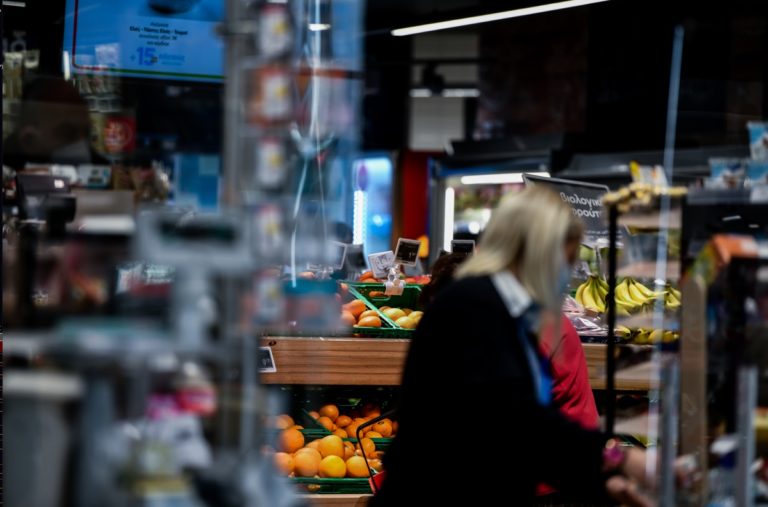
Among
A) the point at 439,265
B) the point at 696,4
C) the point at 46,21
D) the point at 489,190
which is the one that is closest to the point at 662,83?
the point at 696,4

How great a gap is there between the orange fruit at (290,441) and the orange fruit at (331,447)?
0.09 m

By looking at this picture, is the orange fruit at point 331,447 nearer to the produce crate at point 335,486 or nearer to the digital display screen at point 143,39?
the produce crate at point 335,486

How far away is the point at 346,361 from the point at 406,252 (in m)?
1.52

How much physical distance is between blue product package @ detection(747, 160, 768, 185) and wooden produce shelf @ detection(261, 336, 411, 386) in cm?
212

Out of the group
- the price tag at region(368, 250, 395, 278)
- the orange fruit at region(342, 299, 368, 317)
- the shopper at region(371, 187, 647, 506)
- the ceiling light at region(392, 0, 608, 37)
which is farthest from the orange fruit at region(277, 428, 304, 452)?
the ceiling light at region(392, 0, 608, 37)

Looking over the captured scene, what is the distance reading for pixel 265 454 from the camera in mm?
2209

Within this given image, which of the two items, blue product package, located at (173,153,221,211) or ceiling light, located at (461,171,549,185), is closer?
blue product package, located at (173,153,221,211)

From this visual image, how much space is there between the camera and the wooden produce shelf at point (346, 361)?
469cm

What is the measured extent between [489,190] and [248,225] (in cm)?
900

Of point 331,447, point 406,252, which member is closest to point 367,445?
point 331,447

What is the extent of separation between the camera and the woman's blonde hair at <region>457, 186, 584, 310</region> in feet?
8.18

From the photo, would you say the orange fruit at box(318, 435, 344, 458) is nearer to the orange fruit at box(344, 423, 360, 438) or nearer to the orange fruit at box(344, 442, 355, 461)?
the orange fruit at box(344, 442, 355, 461)

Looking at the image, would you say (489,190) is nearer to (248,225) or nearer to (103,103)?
(103,103)

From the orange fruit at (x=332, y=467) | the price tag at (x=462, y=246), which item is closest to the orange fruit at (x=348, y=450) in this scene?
the orange fruit at (x=332, y=467)
